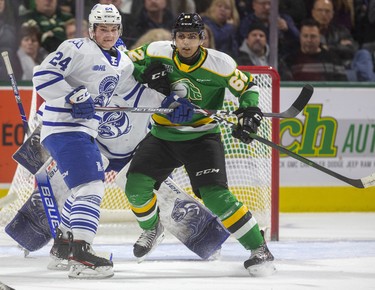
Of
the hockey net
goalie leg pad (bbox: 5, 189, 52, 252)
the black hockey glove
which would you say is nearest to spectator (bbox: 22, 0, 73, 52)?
the hockey net

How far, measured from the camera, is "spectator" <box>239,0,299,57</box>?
7629 mm

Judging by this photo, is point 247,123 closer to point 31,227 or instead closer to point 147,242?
point 147,242

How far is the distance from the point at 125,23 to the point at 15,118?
0.91 meters

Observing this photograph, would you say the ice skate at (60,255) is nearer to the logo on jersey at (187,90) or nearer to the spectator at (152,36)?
the logo on jersey at (187,90)

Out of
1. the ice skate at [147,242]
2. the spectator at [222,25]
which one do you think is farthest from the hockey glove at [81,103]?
the spectator at [222,25]

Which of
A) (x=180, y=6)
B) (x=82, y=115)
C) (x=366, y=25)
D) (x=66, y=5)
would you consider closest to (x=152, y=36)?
(x=180, y=6)

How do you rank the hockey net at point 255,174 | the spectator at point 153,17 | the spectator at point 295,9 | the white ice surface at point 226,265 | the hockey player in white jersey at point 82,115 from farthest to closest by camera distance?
the spectator at point 295,9
the spectator at point 153,17
the hockey net at point 255,174
the hockey player in white jersey at point 82,115
the white ice surface at point 226,265

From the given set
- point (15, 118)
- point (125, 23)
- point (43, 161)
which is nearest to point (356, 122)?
point (125, 23)

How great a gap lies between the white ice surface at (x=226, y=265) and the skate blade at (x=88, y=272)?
32 mm

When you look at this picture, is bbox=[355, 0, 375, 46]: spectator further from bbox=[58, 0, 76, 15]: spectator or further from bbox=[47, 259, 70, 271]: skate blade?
bbox=[47, 259, 70, 271]: skate blade

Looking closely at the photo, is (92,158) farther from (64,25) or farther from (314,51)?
(314,51)

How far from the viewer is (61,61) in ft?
16.1

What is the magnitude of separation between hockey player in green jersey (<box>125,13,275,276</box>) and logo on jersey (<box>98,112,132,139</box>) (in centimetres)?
27

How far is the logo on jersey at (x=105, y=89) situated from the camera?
5.06 metres
